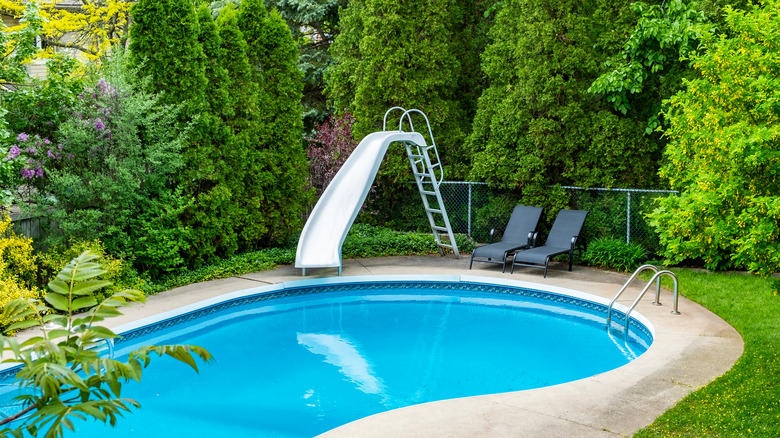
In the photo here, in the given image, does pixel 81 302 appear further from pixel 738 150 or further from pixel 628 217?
pixel 628 217

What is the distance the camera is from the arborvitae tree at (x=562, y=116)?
39.2ft

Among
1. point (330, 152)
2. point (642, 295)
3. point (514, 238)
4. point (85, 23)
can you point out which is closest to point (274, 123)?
point (330, 152)

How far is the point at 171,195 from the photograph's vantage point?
996cm

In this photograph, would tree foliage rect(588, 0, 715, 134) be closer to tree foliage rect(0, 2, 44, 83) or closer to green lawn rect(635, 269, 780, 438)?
green lawn rect(635, 269, 780, 438)

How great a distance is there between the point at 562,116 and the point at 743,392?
7.67m

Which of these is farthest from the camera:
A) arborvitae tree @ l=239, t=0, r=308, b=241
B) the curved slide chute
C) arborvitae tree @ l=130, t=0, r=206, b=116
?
arborvitae tree @ l=239, t=0, r=308, b=241

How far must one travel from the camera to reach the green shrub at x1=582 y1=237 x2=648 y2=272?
36.4 ft

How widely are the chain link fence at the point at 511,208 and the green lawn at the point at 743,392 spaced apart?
287 centimetres

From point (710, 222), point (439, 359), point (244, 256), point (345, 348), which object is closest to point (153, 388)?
point (345, 348)

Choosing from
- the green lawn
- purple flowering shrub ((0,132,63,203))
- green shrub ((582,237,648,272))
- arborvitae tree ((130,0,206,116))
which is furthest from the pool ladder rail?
purple flowering shrub ((0,132,63,203))

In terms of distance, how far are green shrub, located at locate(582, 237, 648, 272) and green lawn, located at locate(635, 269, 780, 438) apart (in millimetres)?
2368

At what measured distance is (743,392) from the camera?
5.36m

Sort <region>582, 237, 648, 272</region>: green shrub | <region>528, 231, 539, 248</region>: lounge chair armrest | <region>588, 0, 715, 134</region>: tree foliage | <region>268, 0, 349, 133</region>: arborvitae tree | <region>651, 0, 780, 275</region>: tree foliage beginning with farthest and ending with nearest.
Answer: <region>268, 0, 349, 133</region>: arborvitae tree
<region>528, 231, 539, 248</region>: lounge chair armrest
<region>582, 237, 648, 272</region>: green shrub
<region>588, 0, 715, 134</region>: tree foliage
<region>651, 0, 780, 275</region>: tree foliage

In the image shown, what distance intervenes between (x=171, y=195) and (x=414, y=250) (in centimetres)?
484
